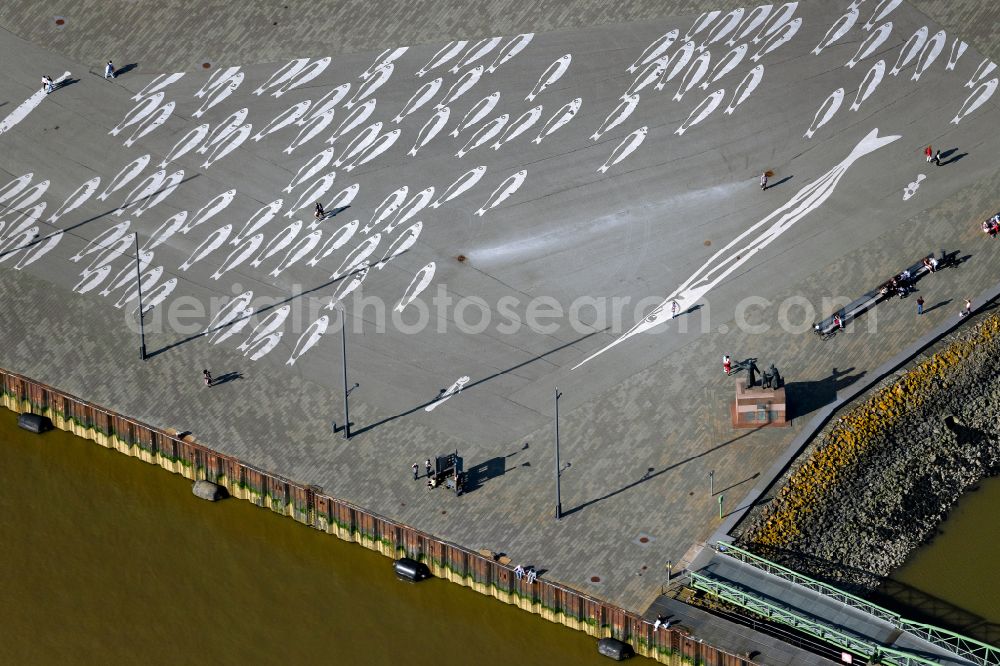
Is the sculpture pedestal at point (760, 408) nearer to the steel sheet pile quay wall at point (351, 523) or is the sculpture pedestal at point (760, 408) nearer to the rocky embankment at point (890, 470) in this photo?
the rocky embankment at point (890, 470)

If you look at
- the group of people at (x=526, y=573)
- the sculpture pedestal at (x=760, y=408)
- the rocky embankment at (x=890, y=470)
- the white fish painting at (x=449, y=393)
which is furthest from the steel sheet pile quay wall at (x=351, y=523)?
the sculpture pedestal at (x=760, y=408)

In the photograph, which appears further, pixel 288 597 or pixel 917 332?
pixel 917 332

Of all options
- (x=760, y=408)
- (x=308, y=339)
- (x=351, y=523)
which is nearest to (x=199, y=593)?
(x=351, y=523)

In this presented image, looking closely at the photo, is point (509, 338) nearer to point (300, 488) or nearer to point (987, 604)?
point (300, 488)

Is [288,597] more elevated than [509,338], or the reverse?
[509,338]

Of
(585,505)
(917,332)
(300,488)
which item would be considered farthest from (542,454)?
(917,332)

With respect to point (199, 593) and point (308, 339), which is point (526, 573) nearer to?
point (199, 593)
